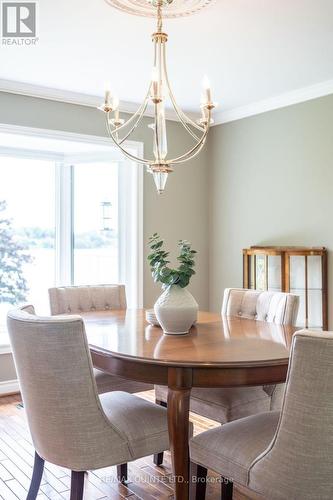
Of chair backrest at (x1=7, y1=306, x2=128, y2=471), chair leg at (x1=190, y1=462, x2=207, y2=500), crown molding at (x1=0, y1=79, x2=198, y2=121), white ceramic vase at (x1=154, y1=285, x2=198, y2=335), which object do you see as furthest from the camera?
crown molding at (x1=0, y1=79, x2=198, y2=121)

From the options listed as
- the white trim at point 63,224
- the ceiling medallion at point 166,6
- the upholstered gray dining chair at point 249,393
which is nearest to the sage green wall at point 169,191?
the white trim at point 63,224

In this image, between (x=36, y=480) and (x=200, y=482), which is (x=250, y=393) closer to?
(x=200, y=482)

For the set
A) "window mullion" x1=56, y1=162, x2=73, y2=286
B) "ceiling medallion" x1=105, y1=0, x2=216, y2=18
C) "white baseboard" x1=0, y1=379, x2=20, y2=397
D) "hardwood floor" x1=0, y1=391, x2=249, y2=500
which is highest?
"ceiling medallion" x1=105, y1=0, x2=216, y2=18

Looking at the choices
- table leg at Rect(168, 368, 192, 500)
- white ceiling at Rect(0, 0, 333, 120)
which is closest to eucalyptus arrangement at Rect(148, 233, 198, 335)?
table leg at Rect(168, 368, 192, 500)

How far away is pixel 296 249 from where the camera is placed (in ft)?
12.3

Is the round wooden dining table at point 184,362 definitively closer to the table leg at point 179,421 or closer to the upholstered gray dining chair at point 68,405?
the table leg at point 179,421

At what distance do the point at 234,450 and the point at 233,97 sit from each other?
124 inches

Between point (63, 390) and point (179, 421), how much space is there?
17.5 inches

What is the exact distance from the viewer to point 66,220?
446cm

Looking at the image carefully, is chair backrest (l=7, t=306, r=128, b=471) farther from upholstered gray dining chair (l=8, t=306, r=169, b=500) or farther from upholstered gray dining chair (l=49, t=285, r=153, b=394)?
upholstered gray dining chair (l=49, t=285, r=153, b=394)

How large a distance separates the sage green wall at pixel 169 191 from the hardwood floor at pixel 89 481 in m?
1.20

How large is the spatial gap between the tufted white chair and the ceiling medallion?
5.26ft

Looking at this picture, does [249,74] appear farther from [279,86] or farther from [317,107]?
[317,107]

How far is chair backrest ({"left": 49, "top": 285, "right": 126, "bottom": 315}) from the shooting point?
304 cm
